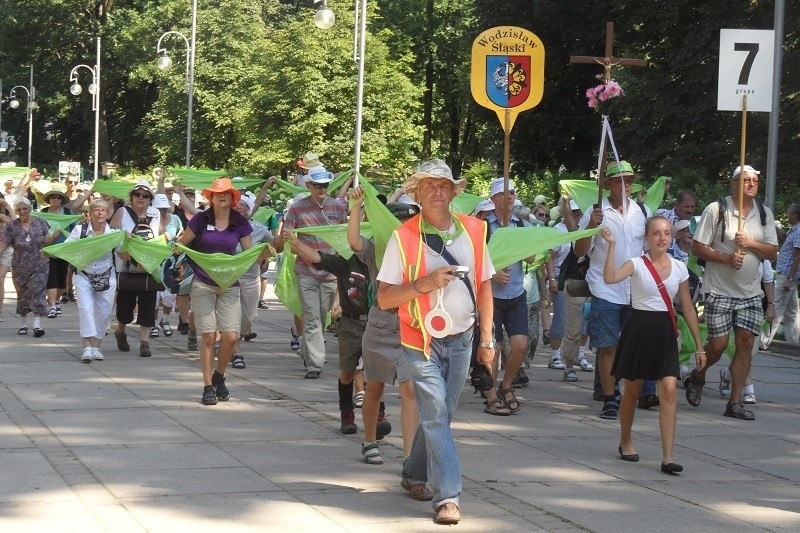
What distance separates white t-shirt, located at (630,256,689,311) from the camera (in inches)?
346

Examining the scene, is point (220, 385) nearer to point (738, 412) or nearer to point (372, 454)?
point (372, 454)

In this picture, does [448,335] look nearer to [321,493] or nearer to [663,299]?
[321,493]

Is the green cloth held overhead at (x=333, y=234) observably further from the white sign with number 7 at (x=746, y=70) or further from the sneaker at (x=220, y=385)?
the white sign with number 7 at (x=746, y=70)

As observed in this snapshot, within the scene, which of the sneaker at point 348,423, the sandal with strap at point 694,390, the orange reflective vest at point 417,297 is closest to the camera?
the orange reflective vest at point 417,297

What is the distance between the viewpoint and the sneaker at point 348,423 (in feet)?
31.3

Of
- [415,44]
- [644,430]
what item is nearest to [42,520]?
[644,430]

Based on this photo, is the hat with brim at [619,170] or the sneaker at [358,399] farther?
the hat with brim at [619,170]

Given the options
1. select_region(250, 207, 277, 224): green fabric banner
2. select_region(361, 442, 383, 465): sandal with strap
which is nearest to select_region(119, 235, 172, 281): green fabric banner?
select_region(250, 207, 277, 224): green fabric banner

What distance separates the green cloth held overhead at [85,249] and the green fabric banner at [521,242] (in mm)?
5861

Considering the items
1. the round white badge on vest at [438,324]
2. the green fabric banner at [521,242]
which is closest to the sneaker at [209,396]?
the green fabric banner at [521,242]

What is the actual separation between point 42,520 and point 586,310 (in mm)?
7688

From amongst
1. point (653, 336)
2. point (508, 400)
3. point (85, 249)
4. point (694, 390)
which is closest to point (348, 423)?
point (508, 400)

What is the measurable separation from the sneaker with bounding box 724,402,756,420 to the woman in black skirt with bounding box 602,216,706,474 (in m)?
2.33

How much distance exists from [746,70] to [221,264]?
5.44 m
